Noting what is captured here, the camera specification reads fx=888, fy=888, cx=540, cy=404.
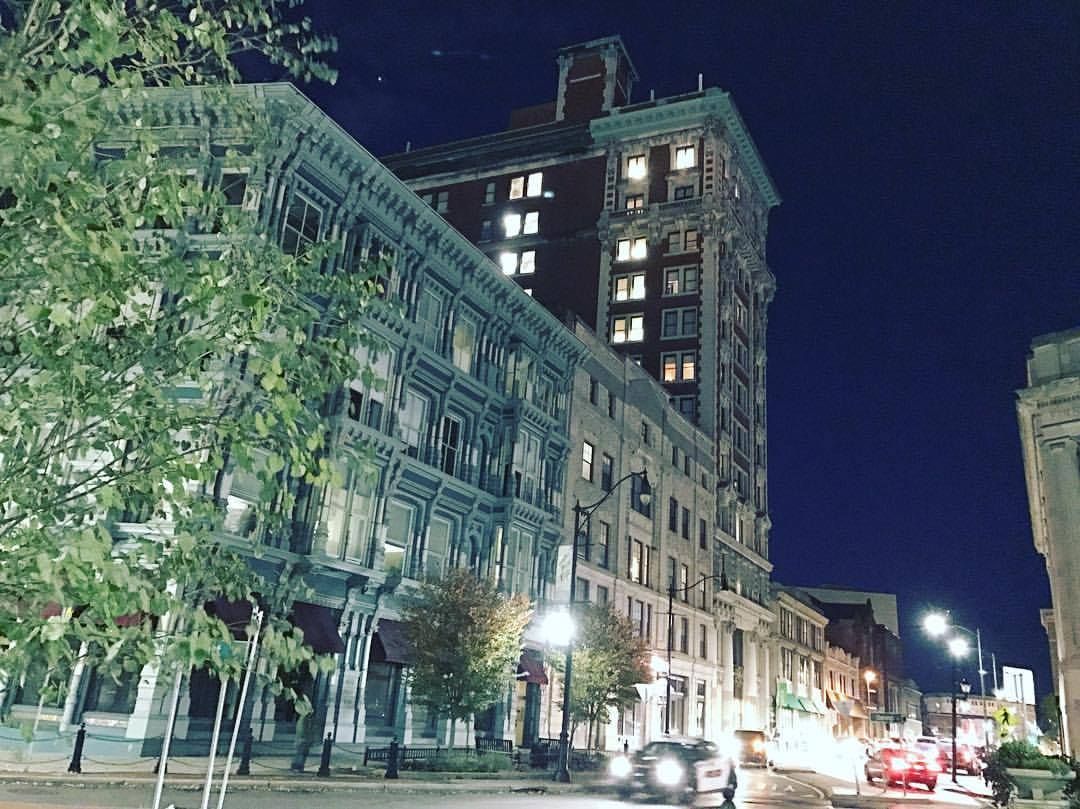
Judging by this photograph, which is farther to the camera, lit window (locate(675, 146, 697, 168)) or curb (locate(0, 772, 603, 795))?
lit window (locate(675, 146, 697, 168))

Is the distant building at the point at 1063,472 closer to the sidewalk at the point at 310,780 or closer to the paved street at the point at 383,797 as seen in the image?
the paved street at the point at 383,797

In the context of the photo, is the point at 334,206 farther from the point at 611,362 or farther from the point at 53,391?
the point at 53,391

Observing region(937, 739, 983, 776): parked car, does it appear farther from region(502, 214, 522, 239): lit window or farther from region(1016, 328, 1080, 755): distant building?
region(502, 214, 522, 239): lit window

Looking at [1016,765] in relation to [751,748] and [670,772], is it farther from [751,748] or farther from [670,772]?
[751,748]

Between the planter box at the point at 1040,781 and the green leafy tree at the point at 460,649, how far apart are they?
1555 cm

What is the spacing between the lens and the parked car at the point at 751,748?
47094mm

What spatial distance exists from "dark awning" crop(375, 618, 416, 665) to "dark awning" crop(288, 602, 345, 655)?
2.13 m

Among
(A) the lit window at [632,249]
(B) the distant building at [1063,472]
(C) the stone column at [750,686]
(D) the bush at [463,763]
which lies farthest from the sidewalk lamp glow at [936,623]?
(A) the lit window at [632,249]

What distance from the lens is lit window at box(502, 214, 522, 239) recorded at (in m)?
76.7

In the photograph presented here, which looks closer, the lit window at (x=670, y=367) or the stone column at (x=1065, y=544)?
the stone column at (x=1065, y=544)

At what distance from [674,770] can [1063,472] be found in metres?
26.3

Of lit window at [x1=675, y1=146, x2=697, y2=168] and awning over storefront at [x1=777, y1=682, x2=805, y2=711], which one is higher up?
lit window at [x1=675, y1=146, x2=697, y2=168]

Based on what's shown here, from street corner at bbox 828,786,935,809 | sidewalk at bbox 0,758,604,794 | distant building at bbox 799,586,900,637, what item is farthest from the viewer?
distant building at bbox 799,586,900,637

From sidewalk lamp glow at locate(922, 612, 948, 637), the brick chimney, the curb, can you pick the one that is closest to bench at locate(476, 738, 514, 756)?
the curb
